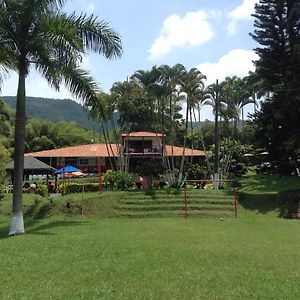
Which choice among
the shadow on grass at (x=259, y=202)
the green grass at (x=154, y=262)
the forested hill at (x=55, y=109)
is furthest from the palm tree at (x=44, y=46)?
the forested hill at (x=55, y=109)

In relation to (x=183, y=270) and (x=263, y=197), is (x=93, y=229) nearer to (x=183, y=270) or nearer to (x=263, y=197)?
(x=183, y=270)

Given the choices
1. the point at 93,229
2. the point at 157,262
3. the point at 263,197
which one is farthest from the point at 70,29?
the point at 263,197

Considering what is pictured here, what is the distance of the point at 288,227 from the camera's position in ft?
53.8

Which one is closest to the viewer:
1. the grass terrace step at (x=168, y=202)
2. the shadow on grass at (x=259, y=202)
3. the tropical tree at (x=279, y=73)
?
the shadow on grass at (x=259, y=202)

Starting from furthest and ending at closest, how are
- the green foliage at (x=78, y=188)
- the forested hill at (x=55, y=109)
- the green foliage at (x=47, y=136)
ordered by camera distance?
1. the forested hill at (x=55, y=109)
2. the green foliage at (x=47, y=136)
3. the green foliage at (x=78, y=188)

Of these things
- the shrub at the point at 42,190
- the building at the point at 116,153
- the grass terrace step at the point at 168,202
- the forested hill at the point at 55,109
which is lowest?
the grass terrace step at the point at 168,202

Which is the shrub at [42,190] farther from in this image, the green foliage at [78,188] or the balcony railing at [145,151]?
the balcony railing at [145,151]

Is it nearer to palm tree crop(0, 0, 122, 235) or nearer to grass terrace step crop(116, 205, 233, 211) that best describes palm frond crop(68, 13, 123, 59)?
palm tree crop(0, 0, 122, 235)

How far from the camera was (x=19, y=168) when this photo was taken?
1521 centimetres

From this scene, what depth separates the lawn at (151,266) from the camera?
21.4 ft

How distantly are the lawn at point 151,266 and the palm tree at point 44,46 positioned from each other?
3629 millimetres

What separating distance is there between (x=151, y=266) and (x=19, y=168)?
825 centimetres

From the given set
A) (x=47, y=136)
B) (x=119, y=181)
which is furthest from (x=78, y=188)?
(x=47, y=136)

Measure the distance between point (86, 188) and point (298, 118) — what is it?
42.7 ft
